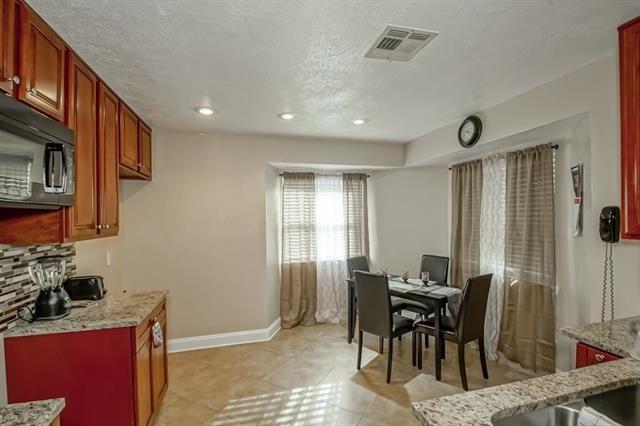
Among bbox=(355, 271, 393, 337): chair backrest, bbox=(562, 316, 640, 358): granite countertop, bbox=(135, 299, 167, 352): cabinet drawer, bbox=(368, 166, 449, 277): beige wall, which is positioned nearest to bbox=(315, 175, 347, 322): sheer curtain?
bbox=(368, 166, 449, 277): beige wall

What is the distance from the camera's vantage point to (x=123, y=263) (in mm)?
3449

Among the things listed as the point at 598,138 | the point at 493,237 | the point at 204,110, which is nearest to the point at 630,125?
the point at 598,138

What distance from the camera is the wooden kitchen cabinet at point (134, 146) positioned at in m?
2.64

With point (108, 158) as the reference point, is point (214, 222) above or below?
below

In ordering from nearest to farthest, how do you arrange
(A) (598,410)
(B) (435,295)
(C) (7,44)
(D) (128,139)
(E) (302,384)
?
(A) (598,410) < (C) (7,44) < (D) (128,139) < (E) (302,384) < (B) (435,295)

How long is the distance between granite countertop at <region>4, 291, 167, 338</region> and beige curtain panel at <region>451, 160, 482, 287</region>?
3344 millimetres

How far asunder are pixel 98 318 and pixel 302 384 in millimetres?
1773

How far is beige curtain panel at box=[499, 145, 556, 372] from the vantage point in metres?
2.89

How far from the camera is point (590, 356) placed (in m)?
1.62

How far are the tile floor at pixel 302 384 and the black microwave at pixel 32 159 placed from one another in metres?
1.89

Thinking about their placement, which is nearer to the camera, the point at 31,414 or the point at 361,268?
the point at 31,414

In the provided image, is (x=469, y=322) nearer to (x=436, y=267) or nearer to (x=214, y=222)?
(x=436, y=267)

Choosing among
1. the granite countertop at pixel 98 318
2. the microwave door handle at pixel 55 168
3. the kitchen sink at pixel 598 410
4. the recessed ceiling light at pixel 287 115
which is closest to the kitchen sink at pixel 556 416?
the kitchen sink at pixel 598 410

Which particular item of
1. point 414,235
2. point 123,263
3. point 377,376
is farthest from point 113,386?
point 414,235
